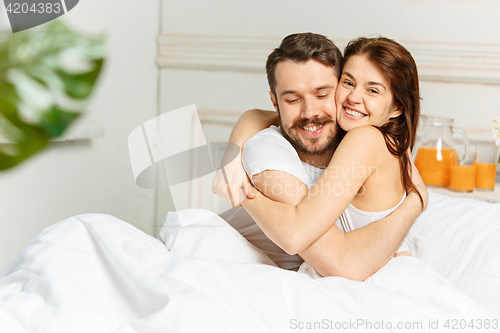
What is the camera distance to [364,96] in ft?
3.73

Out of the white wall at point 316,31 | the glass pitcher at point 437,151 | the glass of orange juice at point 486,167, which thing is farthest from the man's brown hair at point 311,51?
the white wall at point 316,31

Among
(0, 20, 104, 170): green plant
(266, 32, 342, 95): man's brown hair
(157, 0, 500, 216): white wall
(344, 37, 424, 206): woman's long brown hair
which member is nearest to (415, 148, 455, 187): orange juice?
(157, 0, 500, 216): white wall

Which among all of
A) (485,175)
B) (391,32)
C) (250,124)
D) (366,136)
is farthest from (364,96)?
(391,32)

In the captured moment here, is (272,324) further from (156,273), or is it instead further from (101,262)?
(101,262)

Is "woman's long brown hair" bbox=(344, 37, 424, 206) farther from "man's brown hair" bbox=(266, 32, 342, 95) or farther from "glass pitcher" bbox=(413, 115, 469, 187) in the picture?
"glass pitcher" bbox=(413, 115, 469, 187)

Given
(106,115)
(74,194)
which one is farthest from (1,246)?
(106,115)

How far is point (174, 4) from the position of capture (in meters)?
2.50

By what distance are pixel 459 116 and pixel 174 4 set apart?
161cm

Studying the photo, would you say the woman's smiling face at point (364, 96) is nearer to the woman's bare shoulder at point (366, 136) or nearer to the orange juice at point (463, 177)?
the woman's bare shoulder at point (366, 136)

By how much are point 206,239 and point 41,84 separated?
988 mm

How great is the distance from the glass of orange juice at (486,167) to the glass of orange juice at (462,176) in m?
0.03

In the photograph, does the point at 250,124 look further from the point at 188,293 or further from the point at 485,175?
the point at 485,175

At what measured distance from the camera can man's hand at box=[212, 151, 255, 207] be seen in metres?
1.15

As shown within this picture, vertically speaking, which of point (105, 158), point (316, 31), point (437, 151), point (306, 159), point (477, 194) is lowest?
point (105, 158)
